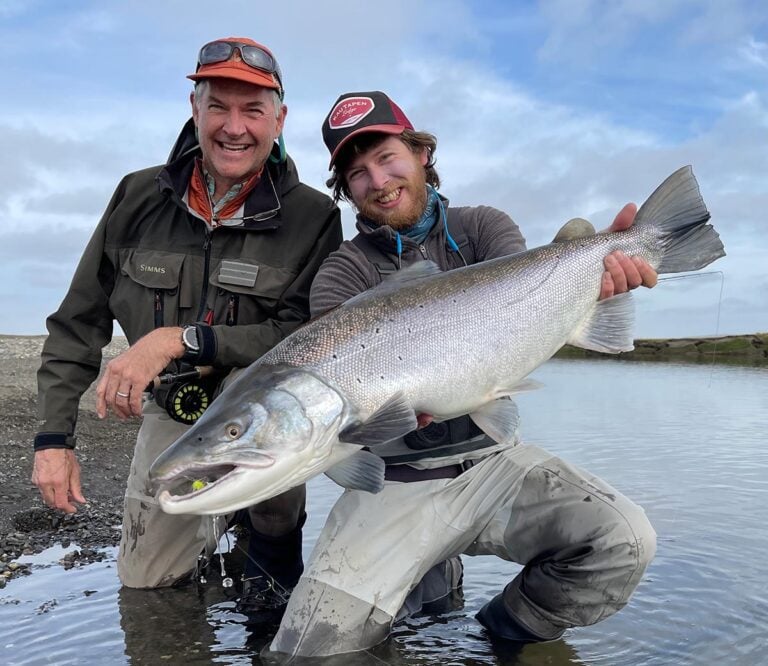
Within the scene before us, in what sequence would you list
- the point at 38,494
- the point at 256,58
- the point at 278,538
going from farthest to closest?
1. the point at 38,494
2. the point at 278,538
3. the point at 256,58

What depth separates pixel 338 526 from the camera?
14.0 ft

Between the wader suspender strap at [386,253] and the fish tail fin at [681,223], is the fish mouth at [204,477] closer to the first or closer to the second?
the wader suspender strap at [386,253]

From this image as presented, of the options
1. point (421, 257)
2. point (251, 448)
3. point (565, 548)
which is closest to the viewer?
point (251, 448)

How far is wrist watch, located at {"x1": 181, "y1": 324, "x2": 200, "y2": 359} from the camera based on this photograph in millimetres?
4547

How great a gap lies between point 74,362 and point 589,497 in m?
3.25

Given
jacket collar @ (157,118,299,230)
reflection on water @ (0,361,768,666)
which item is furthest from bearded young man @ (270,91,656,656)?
jacket collar @ (157,118,299,230)

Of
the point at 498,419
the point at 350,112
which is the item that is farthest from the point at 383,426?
the point at 350,112

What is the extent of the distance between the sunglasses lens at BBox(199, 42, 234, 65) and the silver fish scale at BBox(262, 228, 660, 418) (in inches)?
77.8

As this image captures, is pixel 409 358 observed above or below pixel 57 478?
above

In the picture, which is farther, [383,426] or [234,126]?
[234,126]

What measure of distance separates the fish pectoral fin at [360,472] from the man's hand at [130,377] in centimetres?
119

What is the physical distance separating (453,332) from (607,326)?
0.90 meters

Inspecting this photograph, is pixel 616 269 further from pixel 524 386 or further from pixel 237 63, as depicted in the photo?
pixel 237 63

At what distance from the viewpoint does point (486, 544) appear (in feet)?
14.4
